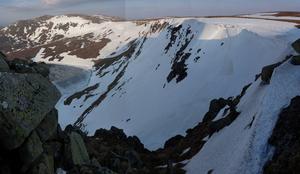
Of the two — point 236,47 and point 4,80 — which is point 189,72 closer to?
point 236,47

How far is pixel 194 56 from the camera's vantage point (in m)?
67.7

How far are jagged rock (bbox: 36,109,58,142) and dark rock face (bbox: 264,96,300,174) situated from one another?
11030 mm

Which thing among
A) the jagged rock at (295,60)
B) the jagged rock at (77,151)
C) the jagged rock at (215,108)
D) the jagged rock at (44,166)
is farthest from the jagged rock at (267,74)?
the jagged rock at (44,166)

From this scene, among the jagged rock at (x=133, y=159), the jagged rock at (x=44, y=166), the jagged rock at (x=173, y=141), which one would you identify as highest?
the jagged rock at (x=44, y=166)

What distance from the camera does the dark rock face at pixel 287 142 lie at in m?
19.1

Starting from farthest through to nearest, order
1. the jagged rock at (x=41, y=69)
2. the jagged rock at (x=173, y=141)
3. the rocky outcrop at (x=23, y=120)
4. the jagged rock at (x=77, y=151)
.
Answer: the jagged rock at (x=173, y=141)
the jagged rock at (x=77, y=151)
the jagged rock at (x=41, y=69)
the rocky outcrop at (x=23, y=120)

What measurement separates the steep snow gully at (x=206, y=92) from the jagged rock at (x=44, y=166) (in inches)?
382

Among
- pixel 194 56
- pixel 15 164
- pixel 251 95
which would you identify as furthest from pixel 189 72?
pixel 15 164

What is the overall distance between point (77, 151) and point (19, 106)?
33.4 ft

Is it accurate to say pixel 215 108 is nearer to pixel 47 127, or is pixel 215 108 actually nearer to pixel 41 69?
pixel 41 69

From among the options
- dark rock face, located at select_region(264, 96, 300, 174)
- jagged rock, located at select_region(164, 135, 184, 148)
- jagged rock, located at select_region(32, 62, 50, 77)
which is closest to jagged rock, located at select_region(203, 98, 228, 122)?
jagged rock, located at select_region(164, 135, 184, 148)

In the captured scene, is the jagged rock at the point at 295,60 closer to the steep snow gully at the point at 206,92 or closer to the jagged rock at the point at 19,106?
the steep snow gully at the point at 206,92

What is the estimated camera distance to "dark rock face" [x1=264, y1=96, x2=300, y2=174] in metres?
19.1

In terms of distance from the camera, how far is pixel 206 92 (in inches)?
2108
